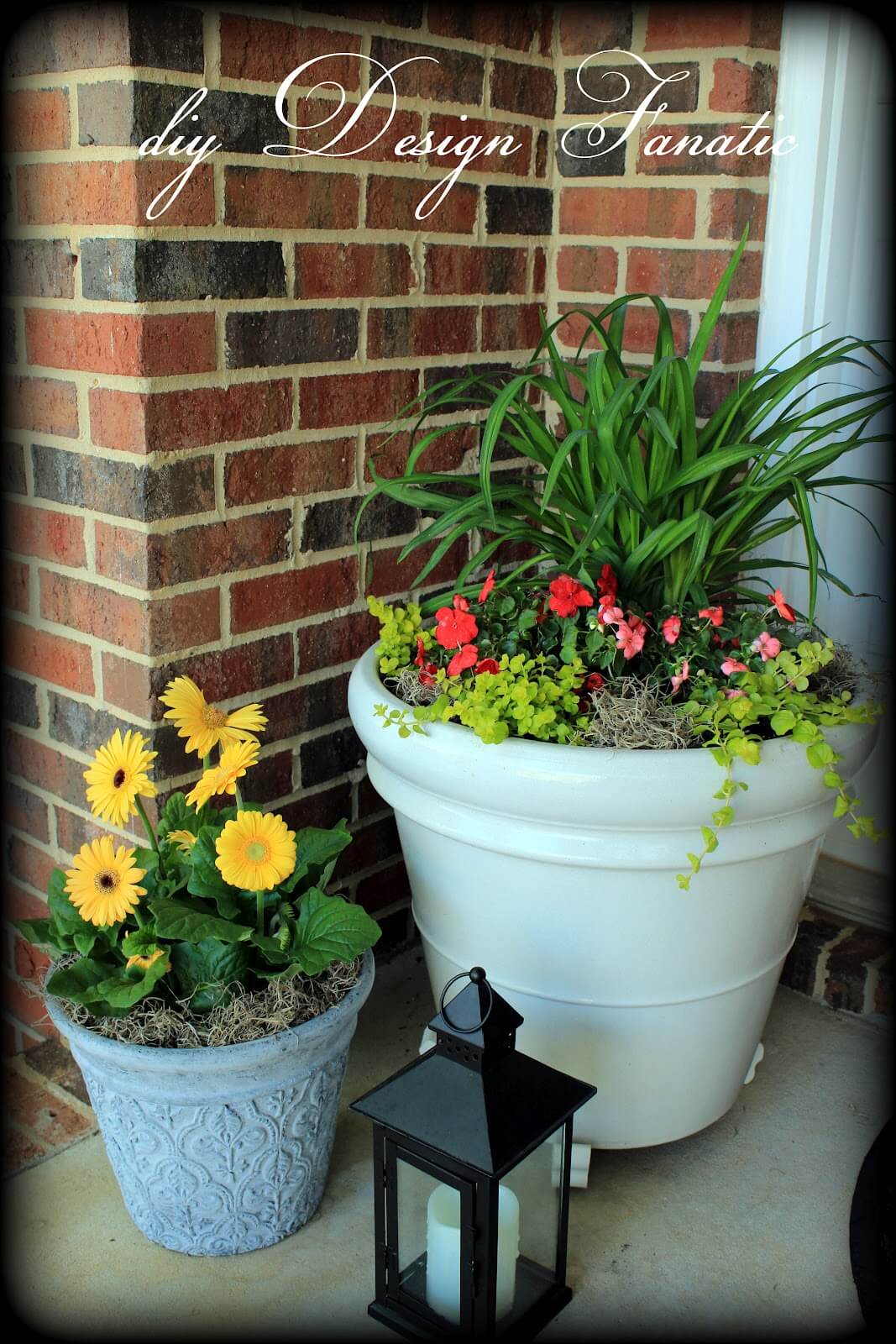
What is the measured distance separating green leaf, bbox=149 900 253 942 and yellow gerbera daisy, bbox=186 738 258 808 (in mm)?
122

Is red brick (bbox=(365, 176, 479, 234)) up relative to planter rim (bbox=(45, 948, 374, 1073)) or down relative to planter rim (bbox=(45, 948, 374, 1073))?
up

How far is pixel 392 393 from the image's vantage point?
176 centimetres

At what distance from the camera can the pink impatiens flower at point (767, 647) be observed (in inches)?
56.1

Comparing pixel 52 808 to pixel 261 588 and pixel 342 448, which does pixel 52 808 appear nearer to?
pixel 261 588

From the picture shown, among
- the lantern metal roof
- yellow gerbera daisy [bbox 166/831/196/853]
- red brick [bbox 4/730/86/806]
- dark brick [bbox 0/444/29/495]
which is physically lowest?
the lantern metal roof

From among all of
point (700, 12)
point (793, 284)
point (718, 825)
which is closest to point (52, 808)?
point (718, 825)

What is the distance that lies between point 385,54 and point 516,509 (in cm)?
62

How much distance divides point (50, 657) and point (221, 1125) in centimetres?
70

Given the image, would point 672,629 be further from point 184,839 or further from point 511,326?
point 511,326

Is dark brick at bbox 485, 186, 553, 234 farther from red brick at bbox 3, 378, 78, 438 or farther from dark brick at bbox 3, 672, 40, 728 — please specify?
dark brick at bbox 3, 672, 40, 728

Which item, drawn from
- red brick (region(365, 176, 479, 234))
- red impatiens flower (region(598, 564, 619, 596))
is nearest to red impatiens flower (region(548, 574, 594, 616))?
red impatiens flower (region(598, 564, 619, 596))

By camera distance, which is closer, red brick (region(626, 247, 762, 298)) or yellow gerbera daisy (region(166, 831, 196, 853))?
yellow gerbera daisy (region(166, 831, 196, 853))

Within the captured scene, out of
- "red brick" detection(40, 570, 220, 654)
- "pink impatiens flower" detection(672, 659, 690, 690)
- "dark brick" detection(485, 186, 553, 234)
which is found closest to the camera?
"pink impatiens flower" detection(672, 659, 690, 690)

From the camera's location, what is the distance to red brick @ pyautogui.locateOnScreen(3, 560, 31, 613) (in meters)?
1.70
